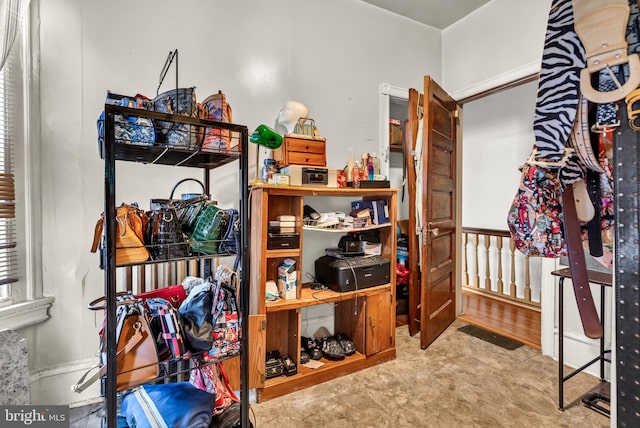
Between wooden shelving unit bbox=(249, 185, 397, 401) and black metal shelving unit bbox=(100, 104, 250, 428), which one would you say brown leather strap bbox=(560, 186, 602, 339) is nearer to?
black metal shelving unit bbox=(100, 104, 250, 428)

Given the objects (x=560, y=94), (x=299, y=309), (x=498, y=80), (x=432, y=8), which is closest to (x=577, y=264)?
(x=560, y=94)

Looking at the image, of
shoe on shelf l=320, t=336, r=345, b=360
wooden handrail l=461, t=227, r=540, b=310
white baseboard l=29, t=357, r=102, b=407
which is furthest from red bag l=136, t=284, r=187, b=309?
wooden handrail l=461, t=227, r=540, b=310

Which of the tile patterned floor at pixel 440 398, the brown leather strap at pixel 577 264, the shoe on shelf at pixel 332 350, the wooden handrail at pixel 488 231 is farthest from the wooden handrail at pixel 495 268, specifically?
the brown leather strap at pixel 577 264

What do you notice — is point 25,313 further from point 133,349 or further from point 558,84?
point 558,84

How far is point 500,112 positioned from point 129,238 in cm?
438

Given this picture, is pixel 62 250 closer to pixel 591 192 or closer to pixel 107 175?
pixel 107 175

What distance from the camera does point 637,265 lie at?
0.60 m

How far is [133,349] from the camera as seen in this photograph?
1122 mm

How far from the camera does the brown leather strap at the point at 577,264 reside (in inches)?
29.7

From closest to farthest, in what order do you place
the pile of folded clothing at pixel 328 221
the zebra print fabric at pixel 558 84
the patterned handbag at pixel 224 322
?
the zebra print fabric at pixel 558 84 → the patterned handbag at pixel 224 322 → the pile of folded clothing at pixel 328 221

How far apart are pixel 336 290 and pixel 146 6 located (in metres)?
2.24

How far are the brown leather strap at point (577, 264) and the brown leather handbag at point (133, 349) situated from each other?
4.41ft

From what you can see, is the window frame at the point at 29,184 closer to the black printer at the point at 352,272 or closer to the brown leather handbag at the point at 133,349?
the brown leather handbag at the point at 133,349

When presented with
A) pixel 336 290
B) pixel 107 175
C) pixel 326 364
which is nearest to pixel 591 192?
pixel 107 175
